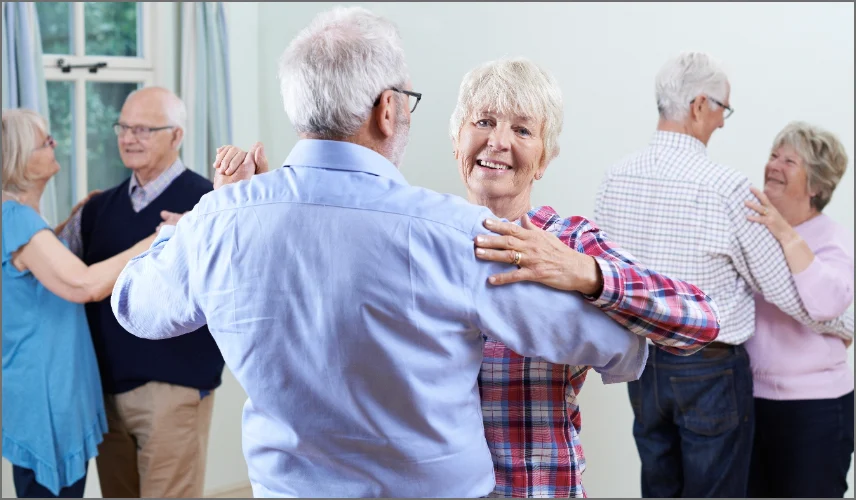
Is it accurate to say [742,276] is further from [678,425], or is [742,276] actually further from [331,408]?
[331,408]

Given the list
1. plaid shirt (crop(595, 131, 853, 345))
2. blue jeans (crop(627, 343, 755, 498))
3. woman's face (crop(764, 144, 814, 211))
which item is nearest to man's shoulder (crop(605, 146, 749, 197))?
plaid shirt (crop(595, 131, 853, 345))

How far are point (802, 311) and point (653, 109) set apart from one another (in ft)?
4.20

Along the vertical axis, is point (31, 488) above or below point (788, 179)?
below

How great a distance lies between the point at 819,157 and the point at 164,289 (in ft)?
7.86

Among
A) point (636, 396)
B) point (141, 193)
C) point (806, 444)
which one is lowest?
point (806, 444)

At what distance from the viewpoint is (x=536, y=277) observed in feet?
4.43

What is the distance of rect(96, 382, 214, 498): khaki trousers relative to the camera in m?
3.33

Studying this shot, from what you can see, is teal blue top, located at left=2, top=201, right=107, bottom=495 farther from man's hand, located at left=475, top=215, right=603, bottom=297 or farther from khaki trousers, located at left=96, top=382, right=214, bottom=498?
man's hand, located at left=475, top=215, right=603, bottom=297

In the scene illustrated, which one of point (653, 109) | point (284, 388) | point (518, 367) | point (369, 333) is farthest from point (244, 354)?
point (653, 109)

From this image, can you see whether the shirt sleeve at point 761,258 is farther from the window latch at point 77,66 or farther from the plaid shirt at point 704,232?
the window latch at point 77,66

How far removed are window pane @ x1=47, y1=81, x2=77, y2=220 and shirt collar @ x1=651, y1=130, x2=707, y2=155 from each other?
286cm

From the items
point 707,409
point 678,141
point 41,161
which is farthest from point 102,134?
point 707,409

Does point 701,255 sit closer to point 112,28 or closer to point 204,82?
point 204,82

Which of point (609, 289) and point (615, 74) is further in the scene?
point (615, 74)
